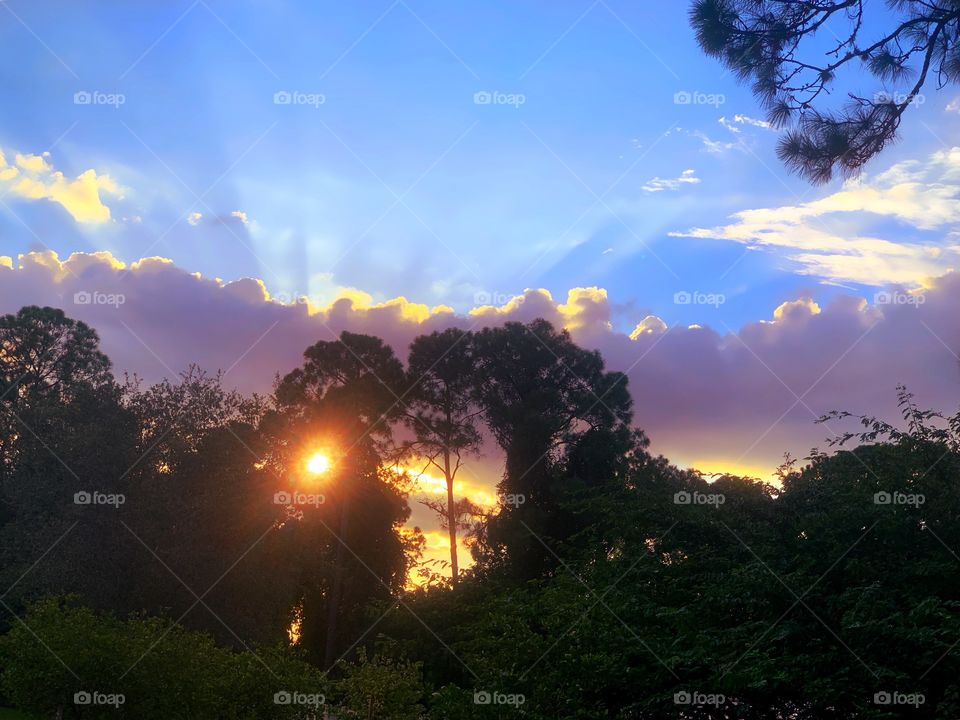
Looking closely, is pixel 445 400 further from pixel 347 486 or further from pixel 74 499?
pixel 74 499

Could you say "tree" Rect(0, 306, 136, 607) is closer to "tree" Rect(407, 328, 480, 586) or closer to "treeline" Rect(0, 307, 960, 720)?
"treeline" Rect(0, 307, 960, 720)

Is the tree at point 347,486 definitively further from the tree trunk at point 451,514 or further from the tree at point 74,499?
the tree at point 74,499

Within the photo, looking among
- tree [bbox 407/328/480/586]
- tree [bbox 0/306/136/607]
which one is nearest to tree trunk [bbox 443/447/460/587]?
tree [bbox 407/328/480/586]

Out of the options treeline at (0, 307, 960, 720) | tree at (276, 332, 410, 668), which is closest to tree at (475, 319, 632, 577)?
treeline at (0, 307, 960, 720)

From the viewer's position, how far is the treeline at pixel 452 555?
39.4 ft

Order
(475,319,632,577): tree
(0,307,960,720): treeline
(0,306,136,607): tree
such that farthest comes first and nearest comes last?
1. (475,319,632,577): tree
2. (0,306,136,607): tree
3. (0,307,960,720): treeline

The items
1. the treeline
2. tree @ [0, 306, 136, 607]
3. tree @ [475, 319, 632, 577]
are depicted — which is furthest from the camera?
tree @ [475, 319, 632, 577]

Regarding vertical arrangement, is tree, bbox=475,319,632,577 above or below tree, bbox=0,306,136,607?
above

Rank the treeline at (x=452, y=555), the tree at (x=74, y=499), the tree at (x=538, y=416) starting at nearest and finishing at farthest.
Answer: the treeline at (x=452, y=555), the tree at (x=74, y=499), the tree at (x=538, y=416)

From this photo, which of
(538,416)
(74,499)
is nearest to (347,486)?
(538,416)

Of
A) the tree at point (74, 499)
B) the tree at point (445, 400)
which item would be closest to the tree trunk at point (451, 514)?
the tree at point (445, 400)

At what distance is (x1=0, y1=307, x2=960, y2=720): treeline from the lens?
1201 cm

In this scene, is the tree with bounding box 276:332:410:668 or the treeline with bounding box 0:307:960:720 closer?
the treeline with bounding box 0:307:960:720

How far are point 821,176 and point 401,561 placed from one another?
3303cm
